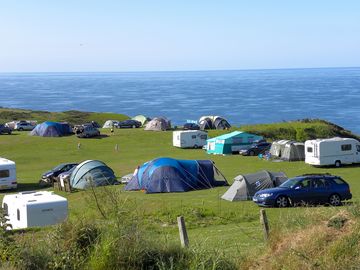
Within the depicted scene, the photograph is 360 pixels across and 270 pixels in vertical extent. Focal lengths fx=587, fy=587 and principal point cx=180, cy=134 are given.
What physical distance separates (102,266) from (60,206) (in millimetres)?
13236

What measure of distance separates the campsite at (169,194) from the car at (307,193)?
85cm

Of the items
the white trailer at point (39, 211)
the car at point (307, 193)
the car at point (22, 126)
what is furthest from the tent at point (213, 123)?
the white trailer at point (39, 211)

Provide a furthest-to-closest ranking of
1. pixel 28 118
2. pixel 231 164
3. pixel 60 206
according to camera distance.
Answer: pixel 28 118
pixel 231 164
pixel 60 206

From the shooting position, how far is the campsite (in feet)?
42.4

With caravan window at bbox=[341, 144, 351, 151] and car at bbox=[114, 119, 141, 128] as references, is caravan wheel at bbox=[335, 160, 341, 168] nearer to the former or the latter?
caravan window at bbox=[341, 144, 351, 151]

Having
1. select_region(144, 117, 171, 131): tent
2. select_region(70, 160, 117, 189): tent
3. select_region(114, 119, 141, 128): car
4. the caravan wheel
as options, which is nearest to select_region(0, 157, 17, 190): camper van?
select_region(70, 160, 117, 189): tent

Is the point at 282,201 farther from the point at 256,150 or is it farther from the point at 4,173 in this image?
the point at 256,150

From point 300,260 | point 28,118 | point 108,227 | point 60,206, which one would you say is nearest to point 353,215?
point 300,260

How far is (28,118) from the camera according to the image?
84.6m

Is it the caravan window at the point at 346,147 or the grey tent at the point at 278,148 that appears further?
the grey tent at the point at 278,148

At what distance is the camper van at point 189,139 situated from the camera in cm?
5409

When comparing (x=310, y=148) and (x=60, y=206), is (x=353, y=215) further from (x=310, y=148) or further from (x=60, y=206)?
(x=310, y=148)

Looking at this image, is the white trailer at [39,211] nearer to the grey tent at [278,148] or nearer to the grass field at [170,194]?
the grass field at [170,194]

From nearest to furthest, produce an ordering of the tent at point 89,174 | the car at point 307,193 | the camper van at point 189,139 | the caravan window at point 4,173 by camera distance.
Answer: the car at point 307,193 < the tent at point 89,174 < the caravan window at point 4,173 < the camper van at point 189,139
